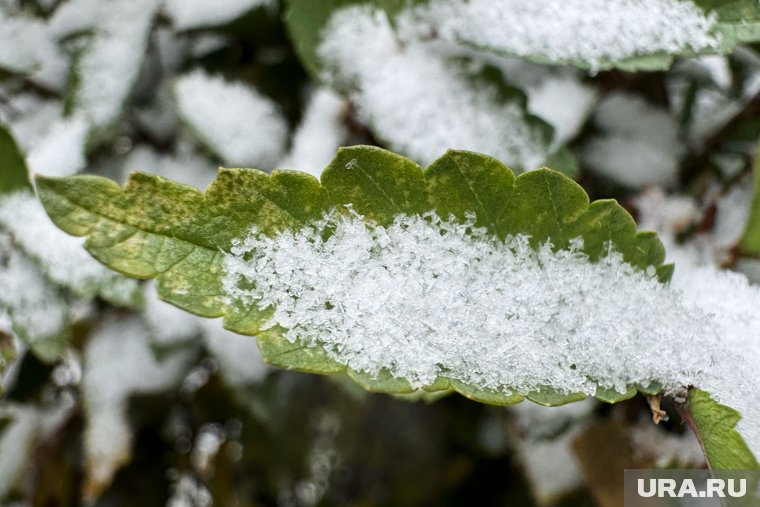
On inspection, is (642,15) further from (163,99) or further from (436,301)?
(163,99)

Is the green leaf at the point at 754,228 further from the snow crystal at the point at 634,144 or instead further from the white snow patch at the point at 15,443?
the white snow patch at the point at 15,443

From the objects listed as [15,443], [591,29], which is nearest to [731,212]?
[591,29]

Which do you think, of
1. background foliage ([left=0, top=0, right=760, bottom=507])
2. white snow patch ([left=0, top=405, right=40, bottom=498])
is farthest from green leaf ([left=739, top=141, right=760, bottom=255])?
white snow patch ([left=0, top=405, right=40, bottom=498])

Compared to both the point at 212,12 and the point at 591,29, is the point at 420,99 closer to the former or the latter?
the point at 591,29

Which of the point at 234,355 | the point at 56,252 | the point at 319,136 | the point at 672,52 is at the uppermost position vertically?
the point at 672,52

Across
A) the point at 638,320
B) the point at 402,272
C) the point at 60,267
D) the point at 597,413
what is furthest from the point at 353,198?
the point at 597,413
